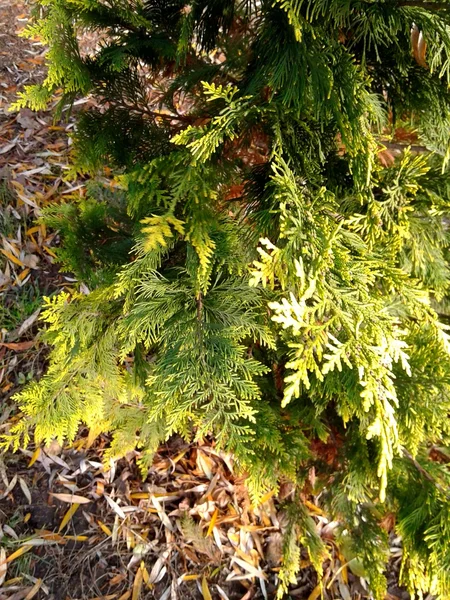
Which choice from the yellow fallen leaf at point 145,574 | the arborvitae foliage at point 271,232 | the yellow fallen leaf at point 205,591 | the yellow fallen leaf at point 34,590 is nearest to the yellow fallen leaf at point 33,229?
the arborvitae foliage at point 271,232

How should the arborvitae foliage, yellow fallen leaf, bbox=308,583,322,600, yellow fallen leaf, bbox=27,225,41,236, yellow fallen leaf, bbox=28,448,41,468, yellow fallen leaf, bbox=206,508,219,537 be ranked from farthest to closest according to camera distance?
yellow fallen leaf, bbox=27,225,41,236 < yellow fallen leaf, bbox=28,448,41,468 < yellow fallen leaf, bbox=206,508,219,537 < yellow fallen leaf, bbox=308,583,322,600 < the arborvitae foliage

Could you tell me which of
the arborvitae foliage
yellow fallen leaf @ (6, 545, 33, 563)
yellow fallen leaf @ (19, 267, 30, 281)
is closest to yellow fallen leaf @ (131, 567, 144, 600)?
yellow fallen leaf @ (6, 545, 33, 563)

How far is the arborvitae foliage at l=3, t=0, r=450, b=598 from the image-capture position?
4.06 ft

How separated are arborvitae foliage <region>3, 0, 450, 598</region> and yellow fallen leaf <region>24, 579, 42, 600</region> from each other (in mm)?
1279

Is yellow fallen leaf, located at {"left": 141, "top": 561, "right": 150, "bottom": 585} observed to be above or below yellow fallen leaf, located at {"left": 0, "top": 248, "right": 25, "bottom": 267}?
below

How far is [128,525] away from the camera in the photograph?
2.66 m

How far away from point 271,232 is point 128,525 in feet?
6.64

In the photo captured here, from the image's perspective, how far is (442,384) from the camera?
5.41 feet

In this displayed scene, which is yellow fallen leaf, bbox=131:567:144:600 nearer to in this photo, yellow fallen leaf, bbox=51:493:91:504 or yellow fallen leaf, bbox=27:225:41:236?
yellow fallen leaf, bbox=51:493:91:504

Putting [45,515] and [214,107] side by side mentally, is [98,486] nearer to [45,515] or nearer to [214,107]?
[45,515]

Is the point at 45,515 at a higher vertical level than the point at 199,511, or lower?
lower

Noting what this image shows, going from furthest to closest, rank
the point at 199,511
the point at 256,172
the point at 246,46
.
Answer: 1. the point at 199,511
2. the point at 246,46
3. the point at 256,172

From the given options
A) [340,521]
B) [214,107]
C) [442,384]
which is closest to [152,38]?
[214,107]

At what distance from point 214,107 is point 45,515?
244cm
